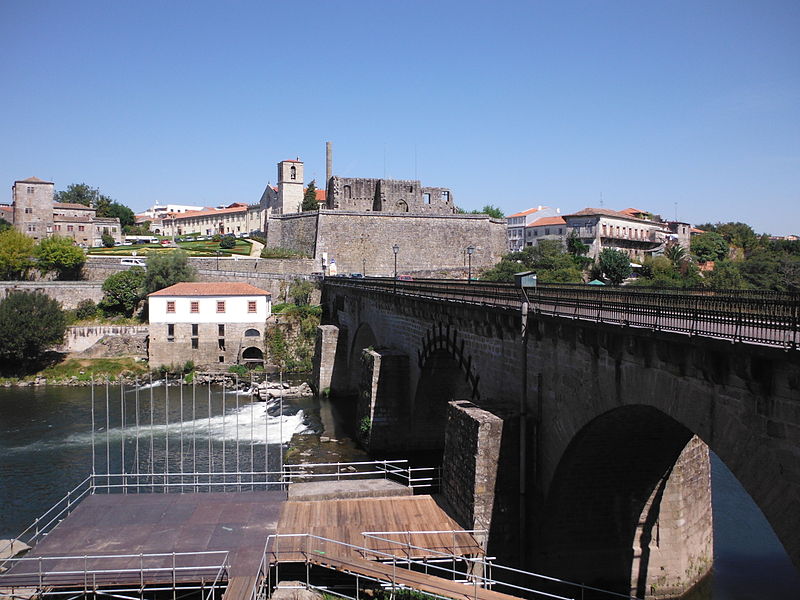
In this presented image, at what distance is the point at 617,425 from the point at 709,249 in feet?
249

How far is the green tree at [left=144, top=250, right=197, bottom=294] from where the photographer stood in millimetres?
55750

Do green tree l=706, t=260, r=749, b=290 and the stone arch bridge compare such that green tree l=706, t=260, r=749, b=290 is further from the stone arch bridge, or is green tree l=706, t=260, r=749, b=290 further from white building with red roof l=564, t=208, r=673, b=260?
the stone arch bridge

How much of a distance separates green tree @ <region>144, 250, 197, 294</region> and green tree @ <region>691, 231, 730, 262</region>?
57.6 metres

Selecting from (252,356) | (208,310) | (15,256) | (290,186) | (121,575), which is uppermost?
(290,186)

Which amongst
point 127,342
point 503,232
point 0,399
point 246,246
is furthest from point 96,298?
point 503,232

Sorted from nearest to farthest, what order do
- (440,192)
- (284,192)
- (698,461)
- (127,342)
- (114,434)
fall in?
(698,461) → (114,434) → (127,342) → (440,192) → (284,192)

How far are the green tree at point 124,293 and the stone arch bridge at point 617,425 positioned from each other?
40.4 m

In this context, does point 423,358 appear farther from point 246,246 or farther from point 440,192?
point 246,246

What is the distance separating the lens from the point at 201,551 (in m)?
14.7

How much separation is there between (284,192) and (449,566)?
81959mm

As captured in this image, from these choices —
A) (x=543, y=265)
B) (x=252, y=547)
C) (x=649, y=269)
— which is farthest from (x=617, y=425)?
(x=649, y=269)

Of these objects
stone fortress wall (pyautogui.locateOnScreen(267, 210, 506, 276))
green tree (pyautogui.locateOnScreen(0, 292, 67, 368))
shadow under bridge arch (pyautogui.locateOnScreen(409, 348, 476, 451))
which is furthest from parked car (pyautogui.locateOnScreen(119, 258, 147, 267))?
shadow under bridge arch (pyautogui.locateOnScreen(409, 348, 476, 451))

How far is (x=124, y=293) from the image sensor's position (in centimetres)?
5591

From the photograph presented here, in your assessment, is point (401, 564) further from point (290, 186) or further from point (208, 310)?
point (290, 186)
